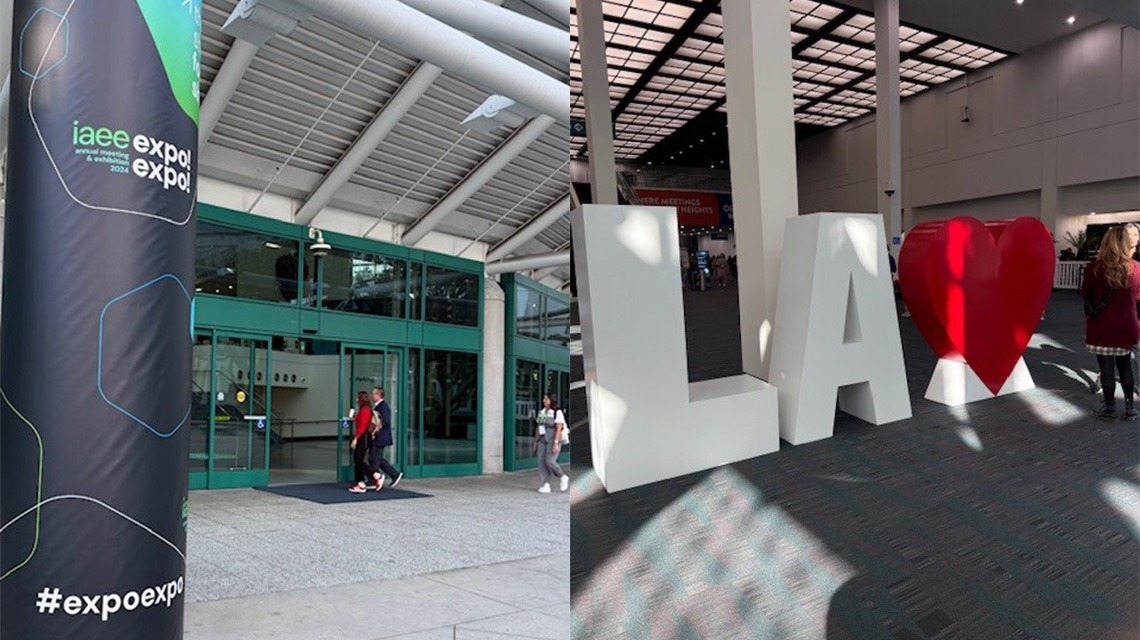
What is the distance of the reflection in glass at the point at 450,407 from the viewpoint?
15.3 metres

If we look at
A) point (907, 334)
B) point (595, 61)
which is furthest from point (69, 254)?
point (595, 61)

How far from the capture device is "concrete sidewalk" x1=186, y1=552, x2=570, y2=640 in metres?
4.20

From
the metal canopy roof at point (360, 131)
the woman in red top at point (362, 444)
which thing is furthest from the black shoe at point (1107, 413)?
the woman in red top at point (362, 444)

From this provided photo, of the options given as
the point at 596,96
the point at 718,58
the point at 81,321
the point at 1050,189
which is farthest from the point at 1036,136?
the point at 81,321

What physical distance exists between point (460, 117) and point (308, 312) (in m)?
3.83

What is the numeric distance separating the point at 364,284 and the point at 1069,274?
11815 millimetres

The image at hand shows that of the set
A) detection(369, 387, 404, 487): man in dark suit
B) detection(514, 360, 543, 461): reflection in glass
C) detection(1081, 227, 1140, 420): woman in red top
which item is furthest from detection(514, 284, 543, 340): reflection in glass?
detection(1081, 227, 1140, 420): woman in red top

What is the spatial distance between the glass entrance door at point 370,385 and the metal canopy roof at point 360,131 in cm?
232

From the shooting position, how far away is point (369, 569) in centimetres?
582

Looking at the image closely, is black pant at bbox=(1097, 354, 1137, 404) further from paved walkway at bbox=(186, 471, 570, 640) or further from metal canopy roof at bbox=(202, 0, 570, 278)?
metal canopy roof at bbox=(202, 0, 570, 278)

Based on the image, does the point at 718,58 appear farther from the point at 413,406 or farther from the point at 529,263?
the point at 413,406

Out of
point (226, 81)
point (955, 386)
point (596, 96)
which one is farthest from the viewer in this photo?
point (596, 96)

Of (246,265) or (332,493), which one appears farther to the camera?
(246,265)

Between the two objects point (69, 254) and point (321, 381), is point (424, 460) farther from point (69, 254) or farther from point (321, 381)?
point (69, 254)
